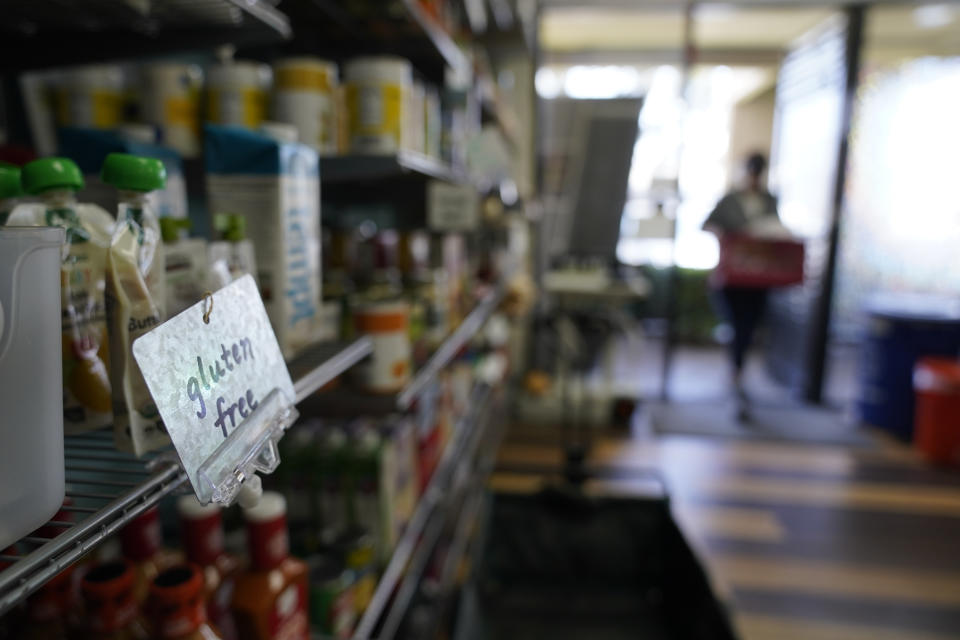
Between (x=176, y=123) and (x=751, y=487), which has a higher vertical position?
(x=176, y=123)

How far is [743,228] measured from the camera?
13.7 ft

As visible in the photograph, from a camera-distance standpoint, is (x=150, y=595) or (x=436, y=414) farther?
(x=436, y=414)

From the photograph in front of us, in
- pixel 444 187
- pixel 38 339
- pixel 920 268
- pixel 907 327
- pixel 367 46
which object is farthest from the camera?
pixel 920 268

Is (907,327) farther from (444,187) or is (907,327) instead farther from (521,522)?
(444,187)

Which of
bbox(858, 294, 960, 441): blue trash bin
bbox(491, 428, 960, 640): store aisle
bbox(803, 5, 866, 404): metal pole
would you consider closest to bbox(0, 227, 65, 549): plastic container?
bbox(491, 428, 960, 640): store aisle

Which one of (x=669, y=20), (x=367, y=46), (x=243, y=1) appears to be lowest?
(x=243, y=1)

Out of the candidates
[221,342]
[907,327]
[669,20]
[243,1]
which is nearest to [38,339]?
[221,342]

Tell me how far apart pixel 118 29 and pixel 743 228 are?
3.94 m

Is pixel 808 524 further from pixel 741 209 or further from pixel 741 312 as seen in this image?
pixel 741 209

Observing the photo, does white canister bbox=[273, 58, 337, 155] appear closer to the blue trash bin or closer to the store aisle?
the store aisle

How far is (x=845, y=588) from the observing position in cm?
241

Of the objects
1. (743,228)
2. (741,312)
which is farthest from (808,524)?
(743,228)

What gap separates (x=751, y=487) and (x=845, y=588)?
0.92m

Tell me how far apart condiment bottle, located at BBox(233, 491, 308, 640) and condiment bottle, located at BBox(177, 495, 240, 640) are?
1.1 inches
